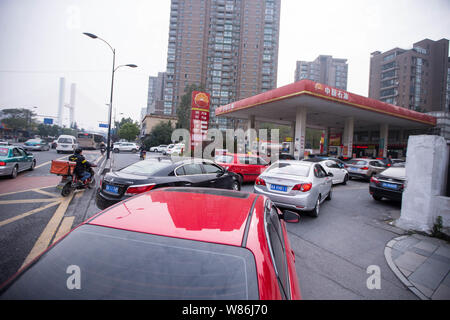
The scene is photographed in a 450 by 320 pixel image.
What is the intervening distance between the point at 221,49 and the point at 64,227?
254ft

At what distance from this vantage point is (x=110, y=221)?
1492 mm

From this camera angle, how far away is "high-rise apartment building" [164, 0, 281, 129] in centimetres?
7131

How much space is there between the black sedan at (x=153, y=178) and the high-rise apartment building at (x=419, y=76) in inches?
2987

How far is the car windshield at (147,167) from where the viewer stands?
4949 millimetres

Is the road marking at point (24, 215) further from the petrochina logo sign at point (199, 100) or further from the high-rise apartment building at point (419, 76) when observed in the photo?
the high-rise apartment building at point (419, 76)

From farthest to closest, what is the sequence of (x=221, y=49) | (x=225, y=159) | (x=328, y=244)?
(x=221, y=49), (x=225, y=159), (x=328, y=244)

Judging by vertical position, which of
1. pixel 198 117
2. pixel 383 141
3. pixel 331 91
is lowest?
pixel 383 141

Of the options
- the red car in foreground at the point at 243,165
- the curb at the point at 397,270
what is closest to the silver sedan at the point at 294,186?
the curb at the point at 397,270

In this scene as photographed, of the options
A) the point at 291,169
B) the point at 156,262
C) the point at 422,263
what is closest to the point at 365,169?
the point at 291,169

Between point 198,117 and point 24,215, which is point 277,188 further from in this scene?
point 198,117

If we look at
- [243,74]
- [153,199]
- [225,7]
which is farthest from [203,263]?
[225,7]

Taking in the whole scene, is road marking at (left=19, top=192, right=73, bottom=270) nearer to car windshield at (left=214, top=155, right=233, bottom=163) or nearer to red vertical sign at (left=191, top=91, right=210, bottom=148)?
car windshield at (left=214, top=155, right=233, bottom=163)

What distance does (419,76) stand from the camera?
2379 inches

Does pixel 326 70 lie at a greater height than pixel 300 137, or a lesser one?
greater
